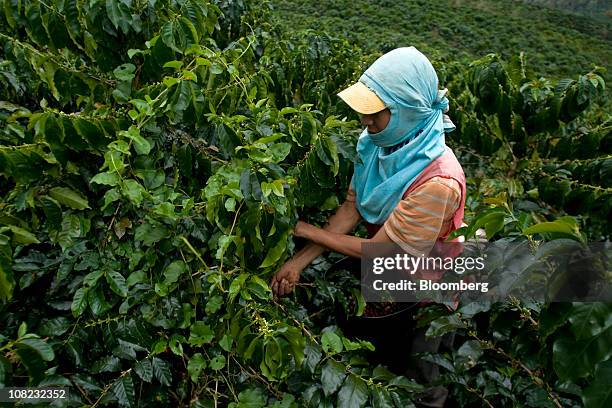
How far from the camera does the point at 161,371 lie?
65.0 inches

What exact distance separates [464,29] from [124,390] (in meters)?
20.0

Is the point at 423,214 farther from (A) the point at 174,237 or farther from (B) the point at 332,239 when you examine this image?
(A) the point at 174,237

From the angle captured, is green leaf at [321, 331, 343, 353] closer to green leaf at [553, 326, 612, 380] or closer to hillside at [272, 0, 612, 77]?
green leaf at [553, 326, 612, 380]

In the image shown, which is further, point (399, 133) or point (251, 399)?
point (399, 133)

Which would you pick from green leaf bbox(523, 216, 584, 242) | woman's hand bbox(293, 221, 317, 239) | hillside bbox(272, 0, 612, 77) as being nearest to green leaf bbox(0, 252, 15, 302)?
woman's hand bbox(293, 221, 317, 239)

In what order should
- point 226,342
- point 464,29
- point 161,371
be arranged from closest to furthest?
1. point 226,342
2. point 161,371
3. point 464,29

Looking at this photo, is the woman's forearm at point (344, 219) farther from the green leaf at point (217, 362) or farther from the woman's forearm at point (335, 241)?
the green leaf at point (217, 362)

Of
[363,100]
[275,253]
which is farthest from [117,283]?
[363,100]

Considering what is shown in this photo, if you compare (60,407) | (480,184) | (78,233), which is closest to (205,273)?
(78,233)

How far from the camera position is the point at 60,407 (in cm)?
144

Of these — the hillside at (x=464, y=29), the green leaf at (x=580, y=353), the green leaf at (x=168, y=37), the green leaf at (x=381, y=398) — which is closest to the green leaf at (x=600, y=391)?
the green leaf at (x=580, y=353)

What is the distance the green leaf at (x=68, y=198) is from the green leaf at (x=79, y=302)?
0.81 feet

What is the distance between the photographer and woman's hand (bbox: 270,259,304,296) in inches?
73.6

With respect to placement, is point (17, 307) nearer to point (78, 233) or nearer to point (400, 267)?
point (78, 233)
